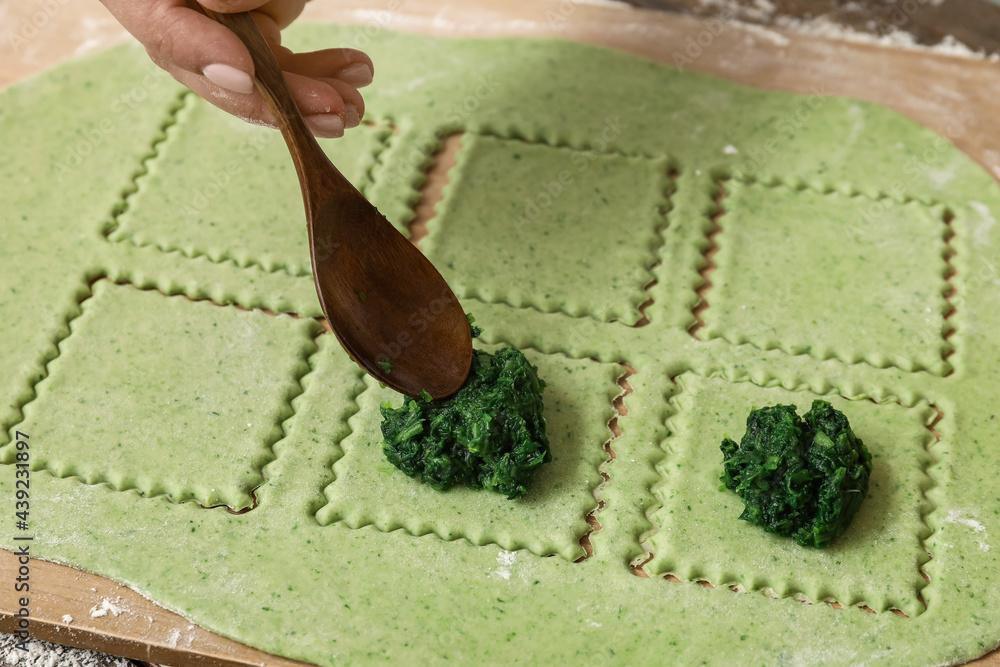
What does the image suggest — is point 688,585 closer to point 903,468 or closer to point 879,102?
point 903,468

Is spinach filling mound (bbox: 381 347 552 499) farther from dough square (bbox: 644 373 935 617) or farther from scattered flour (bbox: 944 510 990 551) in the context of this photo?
scattered flour (bbox: 944 510 990 551)

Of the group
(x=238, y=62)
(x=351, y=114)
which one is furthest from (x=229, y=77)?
(x=351, y=114)

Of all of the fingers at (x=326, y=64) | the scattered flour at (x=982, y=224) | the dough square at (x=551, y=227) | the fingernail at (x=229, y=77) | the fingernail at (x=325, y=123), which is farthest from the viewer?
the scattered flour at (x=982, y=224)

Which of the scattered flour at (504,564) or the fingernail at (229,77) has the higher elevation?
the fingernail at (229,77)

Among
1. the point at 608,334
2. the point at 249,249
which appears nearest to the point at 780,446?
the point at 608,334

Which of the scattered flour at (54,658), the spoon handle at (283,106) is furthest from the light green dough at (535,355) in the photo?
the spoon handle at (283,106)

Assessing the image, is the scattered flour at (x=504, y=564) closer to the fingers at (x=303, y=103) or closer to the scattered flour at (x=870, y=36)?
the fingers at (x=303, y=103)
